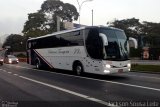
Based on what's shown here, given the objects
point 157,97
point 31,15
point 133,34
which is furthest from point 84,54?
point 31,15

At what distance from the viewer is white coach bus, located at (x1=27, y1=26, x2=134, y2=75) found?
1869 centimetres

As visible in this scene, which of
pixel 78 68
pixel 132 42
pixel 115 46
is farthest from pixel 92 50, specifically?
pixel 132 42

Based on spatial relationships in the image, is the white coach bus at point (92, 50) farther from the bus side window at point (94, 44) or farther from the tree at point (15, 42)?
the tree at point (15, 42)

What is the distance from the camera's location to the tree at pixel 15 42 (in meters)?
107

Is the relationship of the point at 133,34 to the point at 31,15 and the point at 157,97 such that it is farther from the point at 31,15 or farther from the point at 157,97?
the point at 157,97

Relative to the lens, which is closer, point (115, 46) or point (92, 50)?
point (115, 46)

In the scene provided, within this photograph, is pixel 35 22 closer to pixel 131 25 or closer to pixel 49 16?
pixel 49 16

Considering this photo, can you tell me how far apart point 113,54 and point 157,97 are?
25.1 ft

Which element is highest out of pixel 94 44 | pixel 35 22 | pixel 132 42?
pixel 35 22

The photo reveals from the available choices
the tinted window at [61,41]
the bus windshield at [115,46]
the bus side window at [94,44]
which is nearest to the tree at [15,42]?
the tinted window at [61,41]

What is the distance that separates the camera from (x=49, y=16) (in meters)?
97.7

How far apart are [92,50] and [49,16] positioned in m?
79.4

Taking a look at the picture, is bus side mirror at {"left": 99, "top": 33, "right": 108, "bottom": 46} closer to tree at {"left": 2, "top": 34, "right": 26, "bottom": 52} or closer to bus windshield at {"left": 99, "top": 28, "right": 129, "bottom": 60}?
bus windshield at {"left": 99, "top": 28, "right": 129, "bottom": 60}

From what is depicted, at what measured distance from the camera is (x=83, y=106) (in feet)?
32.1
